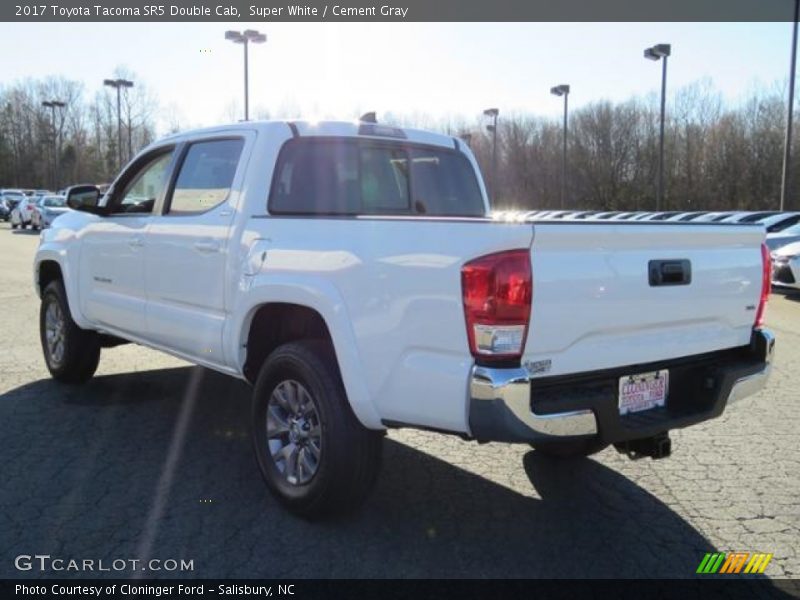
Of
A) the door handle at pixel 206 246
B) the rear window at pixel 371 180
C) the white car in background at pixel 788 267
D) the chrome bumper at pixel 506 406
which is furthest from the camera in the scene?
the white car in background at pixel 788 267

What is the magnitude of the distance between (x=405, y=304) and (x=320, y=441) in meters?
0.91

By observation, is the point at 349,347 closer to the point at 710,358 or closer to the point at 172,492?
the point at 172,492

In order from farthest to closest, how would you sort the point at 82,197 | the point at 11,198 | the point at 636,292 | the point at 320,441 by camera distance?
the point at 11,198 → the point at 82,197 → the point at 320,441 → the point at 636,292

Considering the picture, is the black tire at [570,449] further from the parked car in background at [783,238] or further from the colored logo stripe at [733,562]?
the parked car in background at [783,238]

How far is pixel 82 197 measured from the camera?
5.91 m

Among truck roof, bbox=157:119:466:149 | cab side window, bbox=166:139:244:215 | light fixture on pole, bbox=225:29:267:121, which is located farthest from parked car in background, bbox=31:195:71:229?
truck roof, bbox=157:119:466:149

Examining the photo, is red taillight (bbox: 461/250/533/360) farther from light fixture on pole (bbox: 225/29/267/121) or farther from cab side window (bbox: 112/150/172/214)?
light fixture on pole (bbox: 225/29/267/121)

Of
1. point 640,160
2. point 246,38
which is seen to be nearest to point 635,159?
point 640,160

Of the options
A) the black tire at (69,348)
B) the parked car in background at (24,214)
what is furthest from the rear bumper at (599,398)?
the parked car in background at (24,214)

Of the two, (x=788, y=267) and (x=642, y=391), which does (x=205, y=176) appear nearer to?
(x=642, y=391)

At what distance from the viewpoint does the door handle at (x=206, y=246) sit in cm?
437

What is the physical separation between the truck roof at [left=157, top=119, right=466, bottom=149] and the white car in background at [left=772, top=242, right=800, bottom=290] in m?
10.0

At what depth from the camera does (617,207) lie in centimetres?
5912

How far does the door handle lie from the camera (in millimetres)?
4367
